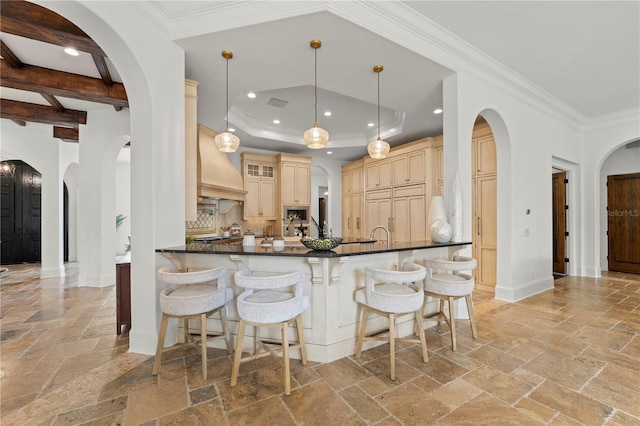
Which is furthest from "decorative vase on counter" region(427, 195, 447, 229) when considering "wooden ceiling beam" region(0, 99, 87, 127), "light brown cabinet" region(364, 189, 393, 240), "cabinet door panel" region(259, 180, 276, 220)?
"wooden ceiling beam" region(0, 99, 87, 127)

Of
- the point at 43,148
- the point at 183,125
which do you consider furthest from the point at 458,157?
the point at 43,148

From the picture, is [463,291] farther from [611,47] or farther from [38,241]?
[38,241]

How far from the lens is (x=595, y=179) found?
5.50 metres

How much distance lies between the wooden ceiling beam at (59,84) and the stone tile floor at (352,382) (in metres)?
2.80

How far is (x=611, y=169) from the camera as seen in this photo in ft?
20.0

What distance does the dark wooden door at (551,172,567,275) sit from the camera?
5.81 meters

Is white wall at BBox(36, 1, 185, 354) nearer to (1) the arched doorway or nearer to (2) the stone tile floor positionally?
(2) the stone tile floor

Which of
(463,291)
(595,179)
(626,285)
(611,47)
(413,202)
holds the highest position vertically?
(611,47)

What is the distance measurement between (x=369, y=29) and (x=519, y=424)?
3157mm

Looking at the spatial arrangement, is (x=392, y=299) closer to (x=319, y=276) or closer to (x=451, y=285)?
(x=319, y=276)

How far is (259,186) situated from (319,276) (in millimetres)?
4551

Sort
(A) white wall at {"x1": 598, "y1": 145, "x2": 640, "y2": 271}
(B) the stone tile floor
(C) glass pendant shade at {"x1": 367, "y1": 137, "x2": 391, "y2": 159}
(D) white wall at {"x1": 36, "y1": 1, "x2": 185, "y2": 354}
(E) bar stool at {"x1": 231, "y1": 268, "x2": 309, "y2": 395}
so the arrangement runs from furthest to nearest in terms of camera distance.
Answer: (A) white wall at {"x1": 598, "y1": 145, "x2": 640, "y2": 271}, (C) glass pendant shade at {"x1": 367, "y1": 137, "x2": 391, "y2": 159}, (D) white wall at {"x1": 36, "y1": 1, "x2": 185, "y2": 354}, (E) bar stool at {"x1": 231, "y1": 268, "x2": 309, "y2": 395}, (B) the stone tile floor

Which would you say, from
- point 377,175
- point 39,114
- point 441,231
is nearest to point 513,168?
point 441,231

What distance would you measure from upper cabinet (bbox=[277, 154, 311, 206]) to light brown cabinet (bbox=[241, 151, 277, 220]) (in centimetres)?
26
